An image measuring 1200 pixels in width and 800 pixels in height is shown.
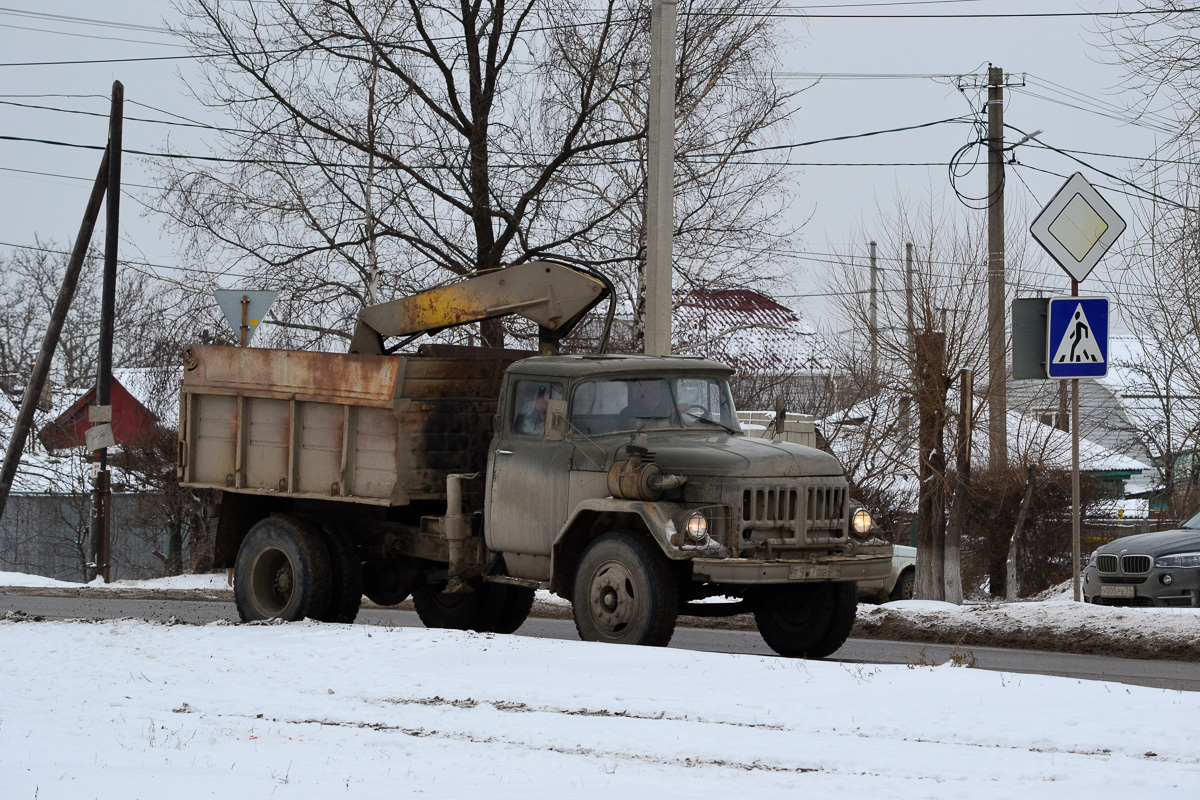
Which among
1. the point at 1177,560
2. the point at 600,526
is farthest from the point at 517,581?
the point at 1177,560

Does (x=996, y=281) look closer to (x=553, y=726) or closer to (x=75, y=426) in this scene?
(x=553, y=726)

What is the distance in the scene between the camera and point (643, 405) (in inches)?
450

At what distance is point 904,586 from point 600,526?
1049 centimetres

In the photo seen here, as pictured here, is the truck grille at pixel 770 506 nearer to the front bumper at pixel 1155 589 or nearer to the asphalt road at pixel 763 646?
the asphalt road at pixel 763 646

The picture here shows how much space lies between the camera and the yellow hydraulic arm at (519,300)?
41.0 ft

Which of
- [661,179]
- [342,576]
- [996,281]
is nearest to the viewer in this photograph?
[342,576]

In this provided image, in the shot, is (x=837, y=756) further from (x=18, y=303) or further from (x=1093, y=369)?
(x=18, y=303)

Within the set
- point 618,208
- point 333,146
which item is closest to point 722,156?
point 618,208

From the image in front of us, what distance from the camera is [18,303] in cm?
5578

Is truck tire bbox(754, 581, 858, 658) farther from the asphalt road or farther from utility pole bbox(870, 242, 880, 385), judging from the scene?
utility pole bbox(870, 242, 880, 385)

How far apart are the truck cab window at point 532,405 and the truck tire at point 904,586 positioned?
33.4 ft

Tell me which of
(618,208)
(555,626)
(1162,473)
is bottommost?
(555,626)

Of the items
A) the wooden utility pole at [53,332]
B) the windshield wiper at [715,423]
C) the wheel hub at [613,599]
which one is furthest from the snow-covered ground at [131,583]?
the wheel hub at [613,599]

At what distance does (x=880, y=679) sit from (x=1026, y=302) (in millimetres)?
6210
